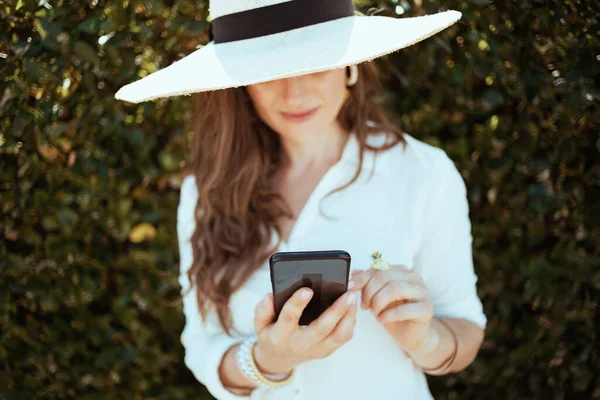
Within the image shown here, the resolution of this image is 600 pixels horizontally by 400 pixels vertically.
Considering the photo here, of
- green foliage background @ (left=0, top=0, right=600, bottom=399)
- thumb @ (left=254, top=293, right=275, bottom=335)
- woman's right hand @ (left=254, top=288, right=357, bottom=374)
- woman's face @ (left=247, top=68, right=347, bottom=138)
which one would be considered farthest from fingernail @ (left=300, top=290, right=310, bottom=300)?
green foliage background @ (left=0, top=0, right=600, bottom=399)

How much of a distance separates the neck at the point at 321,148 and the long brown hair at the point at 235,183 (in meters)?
0.04

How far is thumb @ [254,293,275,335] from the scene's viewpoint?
1450 mm

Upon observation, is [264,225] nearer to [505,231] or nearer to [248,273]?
[248,273]

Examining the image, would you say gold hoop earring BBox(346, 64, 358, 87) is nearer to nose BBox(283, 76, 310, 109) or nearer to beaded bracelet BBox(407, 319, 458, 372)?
nose BBox(283, 76, 310, 109)

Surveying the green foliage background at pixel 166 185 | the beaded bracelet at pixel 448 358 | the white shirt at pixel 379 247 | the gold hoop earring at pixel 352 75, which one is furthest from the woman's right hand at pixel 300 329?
the green foliage background at pixel 166 185

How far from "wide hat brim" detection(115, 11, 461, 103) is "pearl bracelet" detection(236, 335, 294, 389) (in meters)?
0.69

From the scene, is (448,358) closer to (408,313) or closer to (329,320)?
(408,313)

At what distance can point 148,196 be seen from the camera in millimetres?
2475

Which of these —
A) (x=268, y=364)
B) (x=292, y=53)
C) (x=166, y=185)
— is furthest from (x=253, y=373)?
(x=166, y=185)

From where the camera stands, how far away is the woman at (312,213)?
1466 mm

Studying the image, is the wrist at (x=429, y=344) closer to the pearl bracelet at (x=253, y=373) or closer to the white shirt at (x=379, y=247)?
the white shirt at (x=379, y=247)

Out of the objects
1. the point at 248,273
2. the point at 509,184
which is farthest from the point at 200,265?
the point at 509,184

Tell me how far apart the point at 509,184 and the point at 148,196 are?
4.66 feet

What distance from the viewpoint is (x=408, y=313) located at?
4.70 ft
